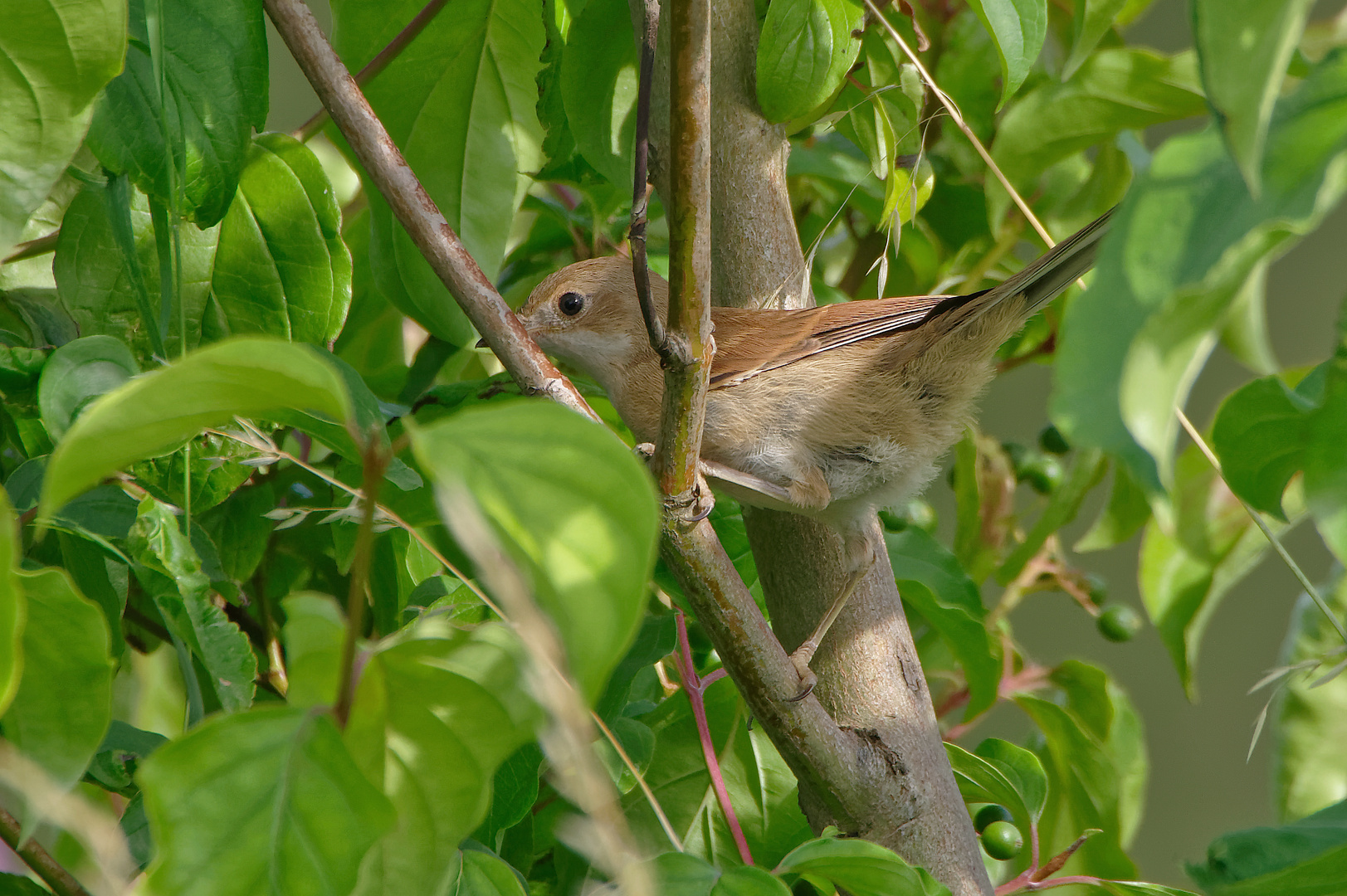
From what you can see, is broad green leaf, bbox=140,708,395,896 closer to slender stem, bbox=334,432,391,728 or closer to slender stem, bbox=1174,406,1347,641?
slender stem, bbox=334,432,391,728

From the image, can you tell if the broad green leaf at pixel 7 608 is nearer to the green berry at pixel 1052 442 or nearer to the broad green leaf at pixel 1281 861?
the broad green leaf at pixel 1281 861

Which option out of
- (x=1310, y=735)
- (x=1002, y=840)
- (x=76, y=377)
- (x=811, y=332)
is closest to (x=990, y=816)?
A: (x=1002, y=840)

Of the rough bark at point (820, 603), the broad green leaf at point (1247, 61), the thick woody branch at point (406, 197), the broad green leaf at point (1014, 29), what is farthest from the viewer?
the rough bark at point (820, 603)

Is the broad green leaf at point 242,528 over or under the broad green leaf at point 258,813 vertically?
under

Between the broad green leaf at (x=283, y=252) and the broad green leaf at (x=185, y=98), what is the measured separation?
0.65 feet

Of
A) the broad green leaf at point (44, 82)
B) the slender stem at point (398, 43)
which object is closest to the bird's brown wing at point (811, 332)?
the slender stem at point (398, 43)

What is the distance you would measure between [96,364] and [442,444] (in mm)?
621

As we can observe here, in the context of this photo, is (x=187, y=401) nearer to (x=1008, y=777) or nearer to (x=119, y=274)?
(x=119, y=274)

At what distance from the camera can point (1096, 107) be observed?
4.64 ft

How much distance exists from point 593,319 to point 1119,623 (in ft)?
3.87

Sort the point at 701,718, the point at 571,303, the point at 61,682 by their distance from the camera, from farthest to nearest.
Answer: the point at 571,303 < the point at 701,718 < the point at 61,682

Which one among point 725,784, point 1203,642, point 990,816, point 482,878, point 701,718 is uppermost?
point 482,878

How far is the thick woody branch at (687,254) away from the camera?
2.65 feet

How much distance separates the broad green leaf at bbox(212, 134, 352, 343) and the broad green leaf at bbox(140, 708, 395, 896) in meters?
0.75
